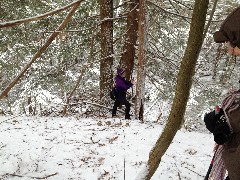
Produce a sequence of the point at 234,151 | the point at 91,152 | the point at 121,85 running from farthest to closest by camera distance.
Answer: the point at 121,85 < the point at 91,152 < the point at 234,151

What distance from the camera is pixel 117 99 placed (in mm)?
8523

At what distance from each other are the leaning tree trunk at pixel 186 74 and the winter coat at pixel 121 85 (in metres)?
5.92

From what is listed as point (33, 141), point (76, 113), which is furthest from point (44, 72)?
point (33, 141)

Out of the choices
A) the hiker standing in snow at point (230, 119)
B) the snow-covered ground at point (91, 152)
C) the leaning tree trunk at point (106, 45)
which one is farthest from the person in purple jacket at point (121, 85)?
the hiker standing in snow at point (230, 119)

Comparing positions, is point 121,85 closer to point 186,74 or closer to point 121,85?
point 121,85

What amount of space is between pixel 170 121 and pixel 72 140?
4.08 metres

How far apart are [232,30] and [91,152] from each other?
3993 millimetres

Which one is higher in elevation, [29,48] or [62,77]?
[29,48]

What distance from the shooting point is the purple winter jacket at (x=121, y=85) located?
8.13 meters

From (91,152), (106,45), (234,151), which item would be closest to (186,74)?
(234,151)

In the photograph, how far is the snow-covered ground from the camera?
4.46 m

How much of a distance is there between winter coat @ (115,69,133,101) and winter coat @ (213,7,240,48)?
246 inches

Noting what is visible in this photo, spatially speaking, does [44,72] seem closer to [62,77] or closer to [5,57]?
[62,77]

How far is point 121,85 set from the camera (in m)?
8.22
